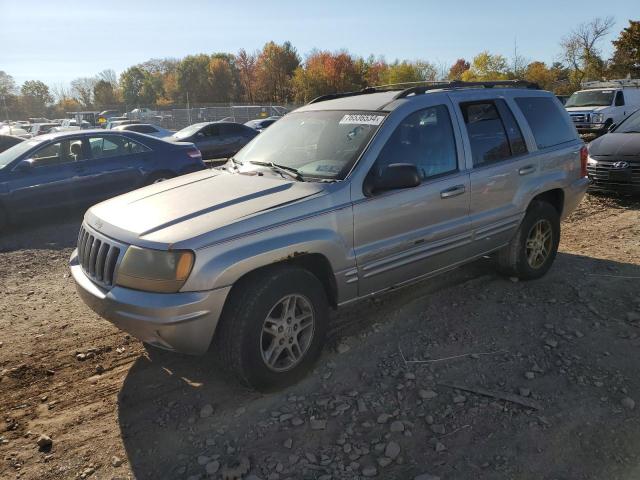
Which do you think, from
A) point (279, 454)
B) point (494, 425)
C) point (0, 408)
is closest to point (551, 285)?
point (494, 425)

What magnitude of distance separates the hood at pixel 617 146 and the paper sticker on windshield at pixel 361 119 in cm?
648

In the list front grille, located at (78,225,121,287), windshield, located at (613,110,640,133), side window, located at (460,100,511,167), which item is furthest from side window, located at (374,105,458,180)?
windshield, located at (613,110,640,133)

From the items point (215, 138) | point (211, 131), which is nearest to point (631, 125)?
point (215, 138)

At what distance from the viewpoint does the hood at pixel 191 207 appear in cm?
305

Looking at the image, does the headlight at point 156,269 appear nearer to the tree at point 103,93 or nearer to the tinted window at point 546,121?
the tinted window at point 546,121

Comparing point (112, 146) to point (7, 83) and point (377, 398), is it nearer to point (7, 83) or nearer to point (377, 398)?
point (377, 398)

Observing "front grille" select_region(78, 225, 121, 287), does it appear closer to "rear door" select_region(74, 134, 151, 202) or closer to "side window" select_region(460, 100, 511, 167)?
"side window" select_region(460, 100, 511, 167)

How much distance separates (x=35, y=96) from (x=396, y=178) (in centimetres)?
9189

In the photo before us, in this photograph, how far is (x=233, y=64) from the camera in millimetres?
81688

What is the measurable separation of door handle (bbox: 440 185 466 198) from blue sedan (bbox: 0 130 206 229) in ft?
21.0

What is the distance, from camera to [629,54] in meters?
44.7

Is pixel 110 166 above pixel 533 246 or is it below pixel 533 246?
above

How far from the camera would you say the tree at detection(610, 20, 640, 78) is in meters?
44.3

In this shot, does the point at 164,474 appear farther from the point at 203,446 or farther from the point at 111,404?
the point at 111,404
